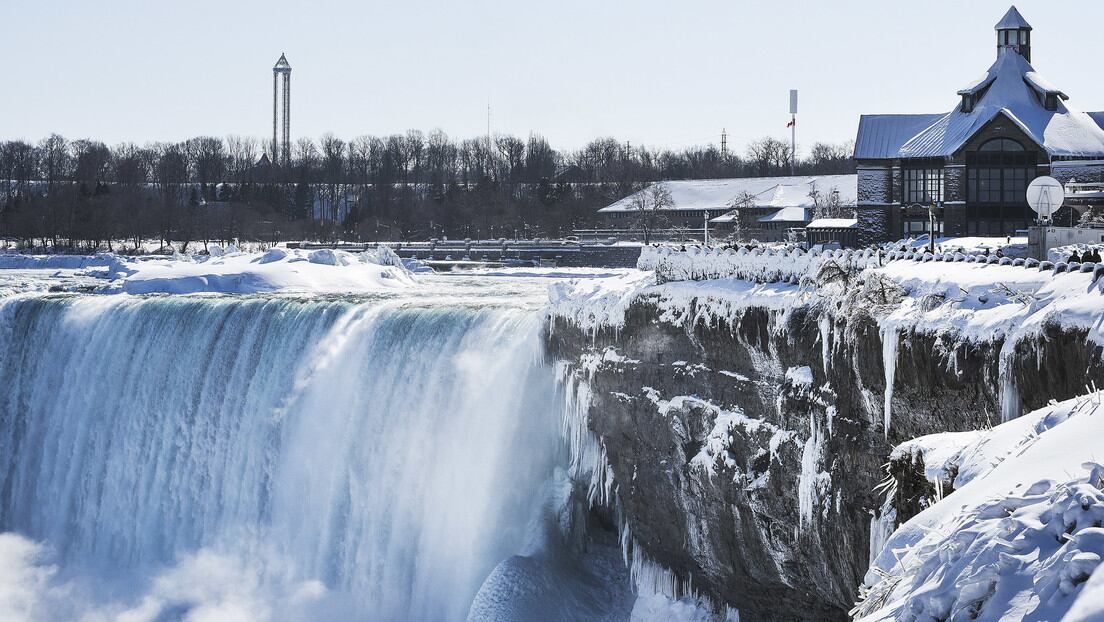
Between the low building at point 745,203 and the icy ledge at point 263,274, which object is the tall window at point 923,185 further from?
the low building at point 745,203

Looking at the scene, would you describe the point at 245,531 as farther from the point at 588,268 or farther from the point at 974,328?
the point at 588,268

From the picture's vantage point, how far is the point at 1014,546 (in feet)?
16.4

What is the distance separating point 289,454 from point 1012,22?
26.5 metres

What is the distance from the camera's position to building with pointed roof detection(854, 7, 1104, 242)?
33.2 meters

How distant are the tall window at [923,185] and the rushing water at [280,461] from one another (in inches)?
635

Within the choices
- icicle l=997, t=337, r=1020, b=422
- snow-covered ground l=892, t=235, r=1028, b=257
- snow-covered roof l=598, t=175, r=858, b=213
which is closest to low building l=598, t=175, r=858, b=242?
snow-covered roof l=598, t=175, r=858, b=213

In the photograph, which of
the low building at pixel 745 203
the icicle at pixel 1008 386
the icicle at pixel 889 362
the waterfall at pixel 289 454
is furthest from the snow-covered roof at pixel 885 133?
the icicle at pixel 1008 386

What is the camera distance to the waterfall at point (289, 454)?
2222cm

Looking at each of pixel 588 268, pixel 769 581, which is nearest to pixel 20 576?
pixel 769 581

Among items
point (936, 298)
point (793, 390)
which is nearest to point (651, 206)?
point (793, 390)

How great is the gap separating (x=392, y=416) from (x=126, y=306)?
10.7 meters

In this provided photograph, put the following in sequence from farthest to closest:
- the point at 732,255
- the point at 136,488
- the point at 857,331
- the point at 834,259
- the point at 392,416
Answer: the point at 136,488, the point at 392,416, the point at 732,255, the point at 834,259, the point at 857,331

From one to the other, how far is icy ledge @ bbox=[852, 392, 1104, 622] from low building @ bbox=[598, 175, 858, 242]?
57.1 meters

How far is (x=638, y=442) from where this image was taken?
20578 millimetres
